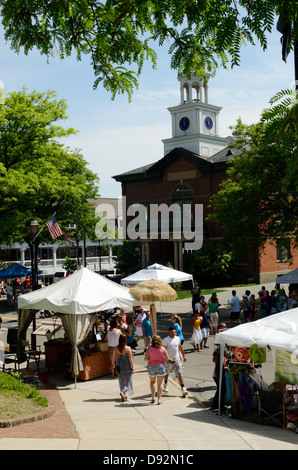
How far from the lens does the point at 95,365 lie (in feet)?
49.5

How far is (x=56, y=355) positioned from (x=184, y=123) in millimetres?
40431

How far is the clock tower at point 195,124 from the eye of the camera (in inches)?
2005

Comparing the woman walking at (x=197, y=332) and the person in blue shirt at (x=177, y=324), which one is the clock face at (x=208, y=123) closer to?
the woman walking at (x=197, y=332)

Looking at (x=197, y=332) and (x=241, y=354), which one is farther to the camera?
(x=197, y=332)

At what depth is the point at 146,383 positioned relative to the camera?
14.3 meters

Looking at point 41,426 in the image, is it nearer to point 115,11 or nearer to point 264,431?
point 264,431

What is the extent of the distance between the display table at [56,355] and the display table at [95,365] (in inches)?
46.5

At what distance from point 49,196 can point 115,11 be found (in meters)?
26.0

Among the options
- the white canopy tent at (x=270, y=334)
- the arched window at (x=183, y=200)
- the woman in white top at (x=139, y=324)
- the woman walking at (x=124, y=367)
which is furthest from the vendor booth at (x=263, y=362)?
the arched window at (x=183, y=200)

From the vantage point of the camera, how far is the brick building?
44094 millimetres

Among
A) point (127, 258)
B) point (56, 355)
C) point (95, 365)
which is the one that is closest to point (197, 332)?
point (95, 365)

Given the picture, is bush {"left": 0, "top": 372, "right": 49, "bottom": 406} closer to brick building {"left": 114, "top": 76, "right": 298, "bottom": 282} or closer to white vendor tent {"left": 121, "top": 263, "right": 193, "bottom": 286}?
white vendor tent {"left": 121, "top": 263, "right": 193, "bottom": 286}

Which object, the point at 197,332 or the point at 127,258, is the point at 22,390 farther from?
the point at 127,258
